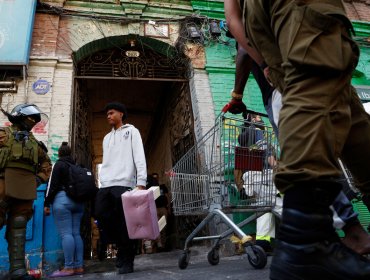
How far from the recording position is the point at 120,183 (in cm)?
377

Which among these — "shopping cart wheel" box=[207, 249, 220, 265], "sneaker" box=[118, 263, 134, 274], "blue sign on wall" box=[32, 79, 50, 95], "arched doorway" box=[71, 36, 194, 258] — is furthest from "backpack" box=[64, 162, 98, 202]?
"blue sign on wall" box=[32, 79, 50, 95]

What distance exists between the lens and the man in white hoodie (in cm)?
362

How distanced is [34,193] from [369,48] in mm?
7816

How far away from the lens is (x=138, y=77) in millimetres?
6785

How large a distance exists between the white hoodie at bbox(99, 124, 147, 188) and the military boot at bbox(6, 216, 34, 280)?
0.90 m

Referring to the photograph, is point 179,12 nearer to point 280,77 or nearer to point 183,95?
point 183,95

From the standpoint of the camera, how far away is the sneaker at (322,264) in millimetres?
1023

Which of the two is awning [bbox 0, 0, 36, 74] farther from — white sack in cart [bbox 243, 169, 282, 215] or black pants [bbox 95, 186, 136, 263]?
white sack in cart [bbox 243, 169, 282, 215]

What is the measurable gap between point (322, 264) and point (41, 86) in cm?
565

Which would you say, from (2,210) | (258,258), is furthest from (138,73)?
(258,258)

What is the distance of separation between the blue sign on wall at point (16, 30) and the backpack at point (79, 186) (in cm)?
235

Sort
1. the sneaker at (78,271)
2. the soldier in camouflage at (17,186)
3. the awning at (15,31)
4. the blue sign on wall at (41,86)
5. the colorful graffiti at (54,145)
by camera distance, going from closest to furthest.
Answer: the soldier in camouflage at (17,186) → the sneaker at (78,271) → the colorful graffiti at (54,145) → the awning at (15,31) → the blue sign on wall at (41,86)

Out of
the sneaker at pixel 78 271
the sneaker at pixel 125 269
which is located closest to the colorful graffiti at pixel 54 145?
the sneaker at pixel 78 271

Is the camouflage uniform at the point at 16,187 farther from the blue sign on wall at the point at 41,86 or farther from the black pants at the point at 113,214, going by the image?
the blue sign on wall at the point at 41,86
